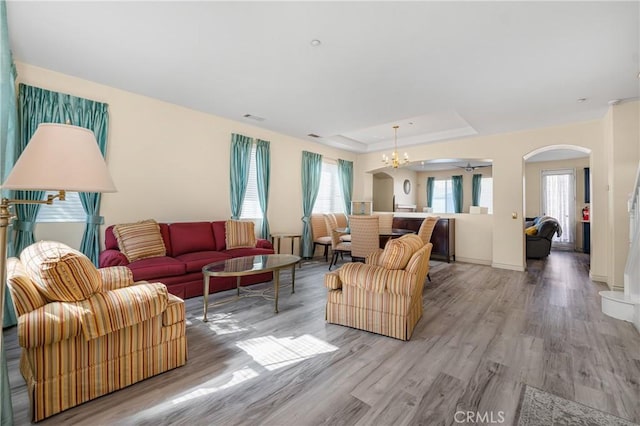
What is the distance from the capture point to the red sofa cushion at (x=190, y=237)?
387cm

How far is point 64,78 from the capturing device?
130 inches

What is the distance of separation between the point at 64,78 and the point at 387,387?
4648 millimetres

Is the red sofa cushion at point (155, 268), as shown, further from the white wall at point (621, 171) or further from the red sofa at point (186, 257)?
the white wall at point (621, 171)

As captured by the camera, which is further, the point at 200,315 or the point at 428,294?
the point at 428,294

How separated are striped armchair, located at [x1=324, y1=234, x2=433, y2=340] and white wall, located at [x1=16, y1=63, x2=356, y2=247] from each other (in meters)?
2.86

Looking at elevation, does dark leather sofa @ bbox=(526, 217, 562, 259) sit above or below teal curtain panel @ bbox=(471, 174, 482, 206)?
below

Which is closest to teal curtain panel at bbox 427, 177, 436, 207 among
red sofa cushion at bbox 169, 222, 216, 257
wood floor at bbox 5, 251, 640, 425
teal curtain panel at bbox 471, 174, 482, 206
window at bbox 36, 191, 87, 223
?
teal curtain panel at bbox 471, 174, 482, 206

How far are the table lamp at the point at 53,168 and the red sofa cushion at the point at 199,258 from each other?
2070 mm

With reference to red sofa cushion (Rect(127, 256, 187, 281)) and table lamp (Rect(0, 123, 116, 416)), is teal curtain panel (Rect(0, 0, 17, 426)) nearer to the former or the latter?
table lamp (Rect(0, 123, 116, 416))

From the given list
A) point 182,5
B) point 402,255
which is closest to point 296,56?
point 182,5

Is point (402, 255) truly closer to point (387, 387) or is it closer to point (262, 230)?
point (387, 387)

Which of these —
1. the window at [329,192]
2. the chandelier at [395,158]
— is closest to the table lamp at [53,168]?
the chandelier at [395,158]

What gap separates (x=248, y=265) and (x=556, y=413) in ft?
8.98

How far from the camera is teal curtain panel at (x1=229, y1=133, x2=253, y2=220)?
4926 millimetres
